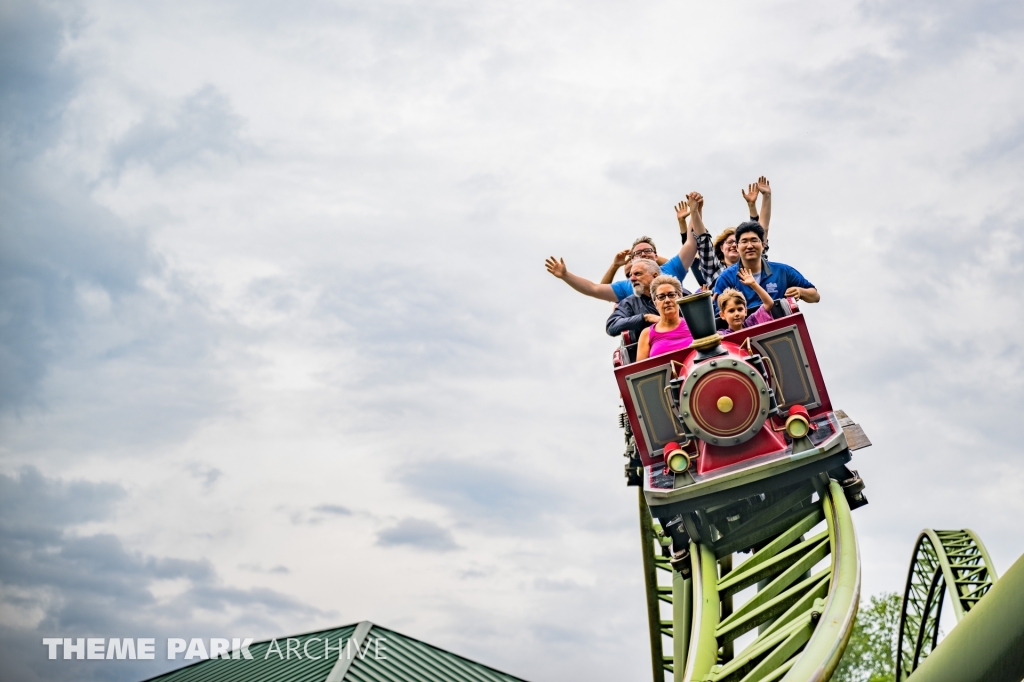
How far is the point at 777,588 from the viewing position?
5.74 meters

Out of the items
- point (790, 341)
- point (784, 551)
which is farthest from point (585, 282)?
point (784, 551)

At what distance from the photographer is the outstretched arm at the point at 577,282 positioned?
806 centimetres

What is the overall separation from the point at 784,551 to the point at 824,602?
3.42 ft

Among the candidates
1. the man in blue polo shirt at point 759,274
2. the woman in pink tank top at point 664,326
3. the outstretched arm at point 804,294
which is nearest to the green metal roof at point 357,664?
the woman in pink tank top at point 664,326

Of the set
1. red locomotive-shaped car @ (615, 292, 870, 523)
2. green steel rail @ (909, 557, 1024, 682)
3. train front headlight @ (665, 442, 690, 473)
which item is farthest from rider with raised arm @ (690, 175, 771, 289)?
green steel rail @ (909, 557, 1024, 682)

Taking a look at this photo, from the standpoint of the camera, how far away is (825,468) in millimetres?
5922

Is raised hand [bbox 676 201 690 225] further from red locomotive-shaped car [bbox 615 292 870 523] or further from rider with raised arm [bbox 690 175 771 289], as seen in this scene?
red locomotive-shaped car [bbox 615 292 870 523]

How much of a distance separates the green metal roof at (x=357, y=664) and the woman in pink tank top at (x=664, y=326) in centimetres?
319

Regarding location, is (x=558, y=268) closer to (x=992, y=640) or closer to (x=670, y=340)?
(x=670, y=340)

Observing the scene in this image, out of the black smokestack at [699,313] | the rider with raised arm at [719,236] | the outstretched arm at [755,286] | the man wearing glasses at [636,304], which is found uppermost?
the rider with raised arm at [719,236]

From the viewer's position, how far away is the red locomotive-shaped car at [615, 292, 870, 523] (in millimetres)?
5832

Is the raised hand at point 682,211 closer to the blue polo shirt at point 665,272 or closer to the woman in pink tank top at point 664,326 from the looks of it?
the blue polo shirt at point 665,272

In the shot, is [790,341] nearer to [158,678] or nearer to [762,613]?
[762,613]

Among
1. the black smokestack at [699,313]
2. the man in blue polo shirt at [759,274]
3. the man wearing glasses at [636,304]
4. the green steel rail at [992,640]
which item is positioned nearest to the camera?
the green steel rail at [992,640]
